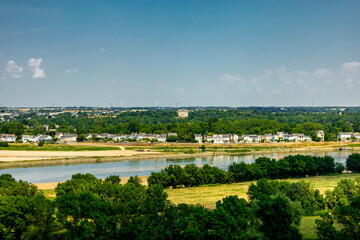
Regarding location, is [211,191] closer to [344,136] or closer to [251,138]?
[251,138]

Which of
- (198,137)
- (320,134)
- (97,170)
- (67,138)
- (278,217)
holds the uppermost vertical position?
(278,217)

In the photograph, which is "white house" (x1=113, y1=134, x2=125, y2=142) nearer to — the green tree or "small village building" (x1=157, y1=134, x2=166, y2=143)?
"small village building" (x1=157, y1=134, x2=166, y2=143)

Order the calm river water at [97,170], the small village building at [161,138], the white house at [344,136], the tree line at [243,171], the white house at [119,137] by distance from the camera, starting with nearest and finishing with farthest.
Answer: the tree line at [243,171] → the calm river water at [97,170] → the small village building at [161,138] → the white house at [344,136] → the white house at [119,137]

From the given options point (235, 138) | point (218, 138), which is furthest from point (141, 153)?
point (235, 138)

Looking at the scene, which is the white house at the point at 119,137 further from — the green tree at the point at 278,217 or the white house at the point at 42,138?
the green tree at the point at 278,217

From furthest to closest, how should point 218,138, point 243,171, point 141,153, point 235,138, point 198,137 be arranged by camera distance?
point 235,138 → point 218,138 → point 198,137 → point 141,153 → point 243,171

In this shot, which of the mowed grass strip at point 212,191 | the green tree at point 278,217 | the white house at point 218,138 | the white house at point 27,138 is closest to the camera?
the green tree at point 278,217

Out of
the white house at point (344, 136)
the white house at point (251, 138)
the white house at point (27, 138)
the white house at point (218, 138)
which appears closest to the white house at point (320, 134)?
the white house at point (344, 136)

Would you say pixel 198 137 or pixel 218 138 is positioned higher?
pixel 198 137
